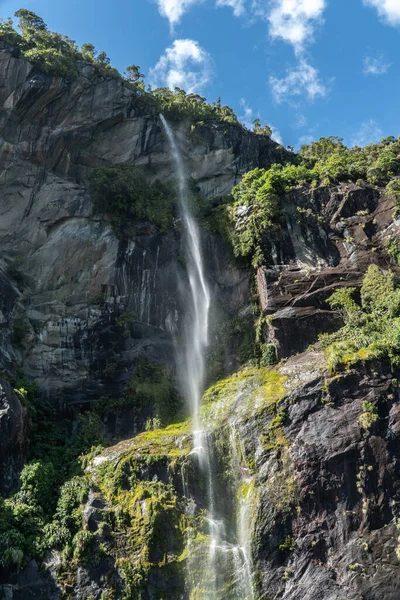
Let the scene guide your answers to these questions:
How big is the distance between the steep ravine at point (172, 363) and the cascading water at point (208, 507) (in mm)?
114

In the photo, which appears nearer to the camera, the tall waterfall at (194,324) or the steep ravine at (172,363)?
the steep ravine at (172,363)

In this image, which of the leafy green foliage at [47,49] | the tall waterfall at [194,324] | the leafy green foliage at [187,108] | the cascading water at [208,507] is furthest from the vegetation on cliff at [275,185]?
the leafy green foliage at [47,49]

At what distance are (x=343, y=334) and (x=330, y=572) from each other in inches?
308

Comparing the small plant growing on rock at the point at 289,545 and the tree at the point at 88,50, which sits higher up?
the tree at the point at 88,50

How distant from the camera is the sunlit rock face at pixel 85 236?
21562 millimetres

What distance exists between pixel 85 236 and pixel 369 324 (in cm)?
1288

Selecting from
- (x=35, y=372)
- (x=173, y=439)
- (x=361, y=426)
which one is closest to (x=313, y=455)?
(x=361, y=426)

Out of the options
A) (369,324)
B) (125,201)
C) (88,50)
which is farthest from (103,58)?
(369,324)

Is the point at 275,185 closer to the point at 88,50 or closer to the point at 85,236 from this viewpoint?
the point at 85,236

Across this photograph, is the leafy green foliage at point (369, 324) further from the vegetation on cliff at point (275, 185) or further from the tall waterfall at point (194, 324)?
the tall waterfall at point (194, 324)

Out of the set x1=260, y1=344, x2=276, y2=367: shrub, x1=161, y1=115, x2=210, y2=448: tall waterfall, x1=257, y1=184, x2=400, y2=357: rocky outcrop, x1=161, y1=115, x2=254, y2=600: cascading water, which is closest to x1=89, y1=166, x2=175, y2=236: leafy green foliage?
x1=161, y1=115, x2=210, y2=448: tall waterfall

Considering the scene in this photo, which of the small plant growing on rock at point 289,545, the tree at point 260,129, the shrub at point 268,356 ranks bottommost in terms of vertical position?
the small plant growing on rock at point 289,545

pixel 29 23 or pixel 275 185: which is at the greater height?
pixel 29 23

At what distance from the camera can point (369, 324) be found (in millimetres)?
18875
